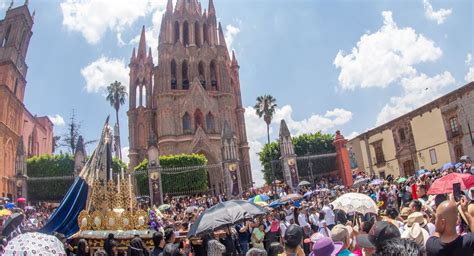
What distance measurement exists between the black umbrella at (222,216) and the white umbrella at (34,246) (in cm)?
435

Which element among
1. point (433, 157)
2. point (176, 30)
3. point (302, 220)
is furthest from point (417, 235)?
point (176, 30)

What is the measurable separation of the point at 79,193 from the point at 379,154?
35888mm

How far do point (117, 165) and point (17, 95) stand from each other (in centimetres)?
1312

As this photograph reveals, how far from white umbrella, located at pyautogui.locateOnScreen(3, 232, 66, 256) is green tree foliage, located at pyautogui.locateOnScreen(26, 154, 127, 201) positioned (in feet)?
114

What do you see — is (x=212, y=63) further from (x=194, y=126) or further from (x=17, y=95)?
(x=17, y=95)

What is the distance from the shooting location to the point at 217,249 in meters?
6.21

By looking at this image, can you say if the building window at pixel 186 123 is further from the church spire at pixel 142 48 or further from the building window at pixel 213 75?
the church spire at pixel 142 48

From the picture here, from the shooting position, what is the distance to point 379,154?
41.6m

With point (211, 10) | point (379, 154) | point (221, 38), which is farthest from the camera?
point (211, 10)

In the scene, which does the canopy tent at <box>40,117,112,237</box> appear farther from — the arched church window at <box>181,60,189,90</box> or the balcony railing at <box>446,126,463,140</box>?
the arched church window at <box>181,60,189,90</box>

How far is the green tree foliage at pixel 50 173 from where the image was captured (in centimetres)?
3550

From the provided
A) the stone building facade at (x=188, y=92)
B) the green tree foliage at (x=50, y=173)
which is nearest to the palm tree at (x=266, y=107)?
the stone building facade at (x=188, y=92)

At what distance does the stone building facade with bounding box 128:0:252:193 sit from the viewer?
41250 mm

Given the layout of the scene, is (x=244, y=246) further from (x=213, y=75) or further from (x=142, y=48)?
(x=142, y=48)
